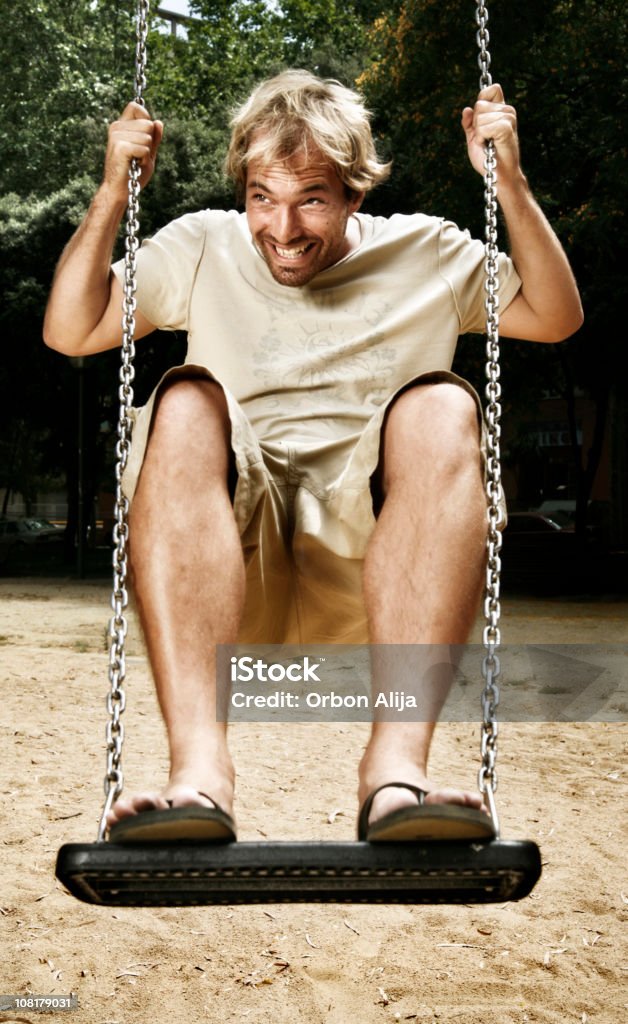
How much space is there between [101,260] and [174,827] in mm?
1151

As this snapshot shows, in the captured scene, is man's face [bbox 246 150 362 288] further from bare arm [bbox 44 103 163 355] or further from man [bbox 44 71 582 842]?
bare arm [bbox 44 103 163 355]

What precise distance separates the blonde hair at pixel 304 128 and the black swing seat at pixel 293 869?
1317mm

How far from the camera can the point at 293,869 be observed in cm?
155

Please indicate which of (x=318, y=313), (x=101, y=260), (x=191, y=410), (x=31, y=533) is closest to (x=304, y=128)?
(x=318, y=313)

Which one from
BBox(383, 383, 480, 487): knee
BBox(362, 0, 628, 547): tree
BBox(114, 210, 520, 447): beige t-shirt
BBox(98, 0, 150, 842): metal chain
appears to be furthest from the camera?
BBox(362, 0, 628, 547): tree

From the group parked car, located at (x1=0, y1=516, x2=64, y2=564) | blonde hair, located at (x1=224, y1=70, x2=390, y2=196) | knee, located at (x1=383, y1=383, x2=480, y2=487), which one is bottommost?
parked car, located at (x1=0, y1=516, x2=64, y2=564)

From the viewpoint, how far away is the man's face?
217 cm

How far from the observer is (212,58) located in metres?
22.0

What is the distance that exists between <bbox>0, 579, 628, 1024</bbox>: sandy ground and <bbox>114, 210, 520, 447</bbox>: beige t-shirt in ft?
6.51

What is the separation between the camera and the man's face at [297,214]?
2172 millimetres

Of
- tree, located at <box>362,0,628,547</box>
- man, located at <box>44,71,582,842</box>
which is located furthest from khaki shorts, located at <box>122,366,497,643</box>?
tree, located at <box>362,0,628,547</box>

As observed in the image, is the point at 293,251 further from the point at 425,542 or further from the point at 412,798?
the point at 412,798

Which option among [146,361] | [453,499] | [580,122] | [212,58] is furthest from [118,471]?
[212,58]

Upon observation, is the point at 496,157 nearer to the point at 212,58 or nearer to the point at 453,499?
the point at 453,499
